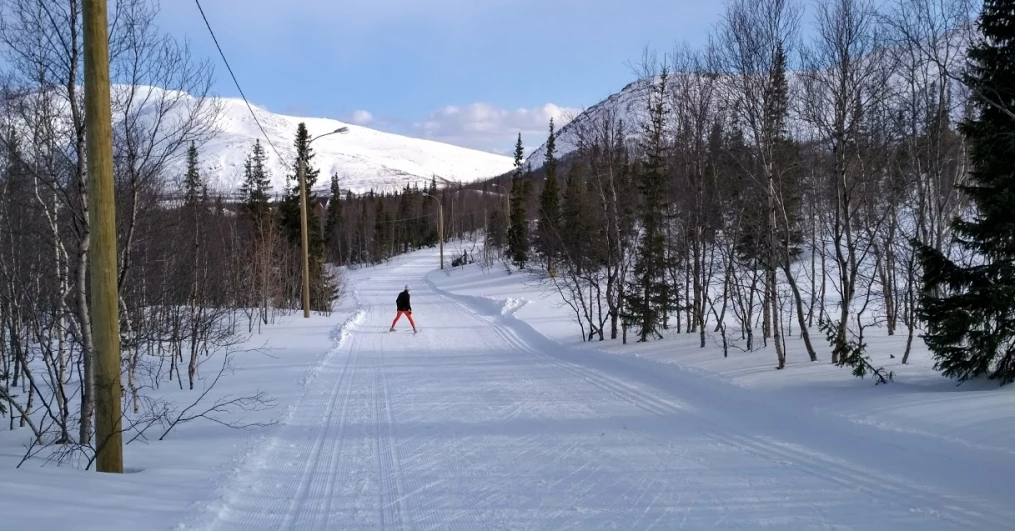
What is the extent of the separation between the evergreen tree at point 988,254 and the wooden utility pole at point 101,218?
32.4 feet

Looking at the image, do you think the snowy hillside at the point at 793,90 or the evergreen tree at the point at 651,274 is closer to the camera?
the snowy hillside at the point at 793,90

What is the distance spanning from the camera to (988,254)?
959 centimetres

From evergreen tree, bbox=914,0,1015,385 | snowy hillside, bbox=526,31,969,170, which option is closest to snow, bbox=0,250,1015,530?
evergreen tree, bbox=914,0,1015,385

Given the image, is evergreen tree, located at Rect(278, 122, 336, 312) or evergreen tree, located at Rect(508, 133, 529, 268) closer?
evergreen tree, located at Rect(278, 122, 336, 312)

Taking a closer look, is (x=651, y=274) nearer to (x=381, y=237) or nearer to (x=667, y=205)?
(x=667, y=205)

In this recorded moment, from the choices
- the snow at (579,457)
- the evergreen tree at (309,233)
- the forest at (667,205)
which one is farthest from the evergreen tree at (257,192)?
the snow at (579,457)

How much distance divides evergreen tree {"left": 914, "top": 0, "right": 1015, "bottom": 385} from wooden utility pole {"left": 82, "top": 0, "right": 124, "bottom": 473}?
9.86m

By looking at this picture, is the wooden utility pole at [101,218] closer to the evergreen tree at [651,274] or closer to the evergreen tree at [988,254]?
the evergreen tree at [988,254]

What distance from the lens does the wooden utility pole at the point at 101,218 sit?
6207 mm

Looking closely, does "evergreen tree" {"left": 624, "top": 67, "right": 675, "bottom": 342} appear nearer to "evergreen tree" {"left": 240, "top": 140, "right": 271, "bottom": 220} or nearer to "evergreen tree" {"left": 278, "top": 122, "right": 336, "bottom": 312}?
"evergreen tree" {"left": 278, "top": 122, "right": 336, "bottom": 312}

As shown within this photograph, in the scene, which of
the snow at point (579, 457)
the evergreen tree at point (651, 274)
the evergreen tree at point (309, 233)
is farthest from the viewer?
the evergreen tree at point (309, 233)

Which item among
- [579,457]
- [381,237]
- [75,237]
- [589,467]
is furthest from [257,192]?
[381,237]

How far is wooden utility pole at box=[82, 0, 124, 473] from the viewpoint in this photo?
621 centimetres

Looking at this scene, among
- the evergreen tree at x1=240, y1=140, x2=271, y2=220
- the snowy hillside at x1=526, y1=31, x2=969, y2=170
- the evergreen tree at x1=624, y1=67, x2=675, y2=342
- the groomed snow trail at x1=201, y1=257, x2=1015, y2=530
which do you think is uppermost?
the evergreen tree at x1=240, y1=140, x2=271, y2=220
